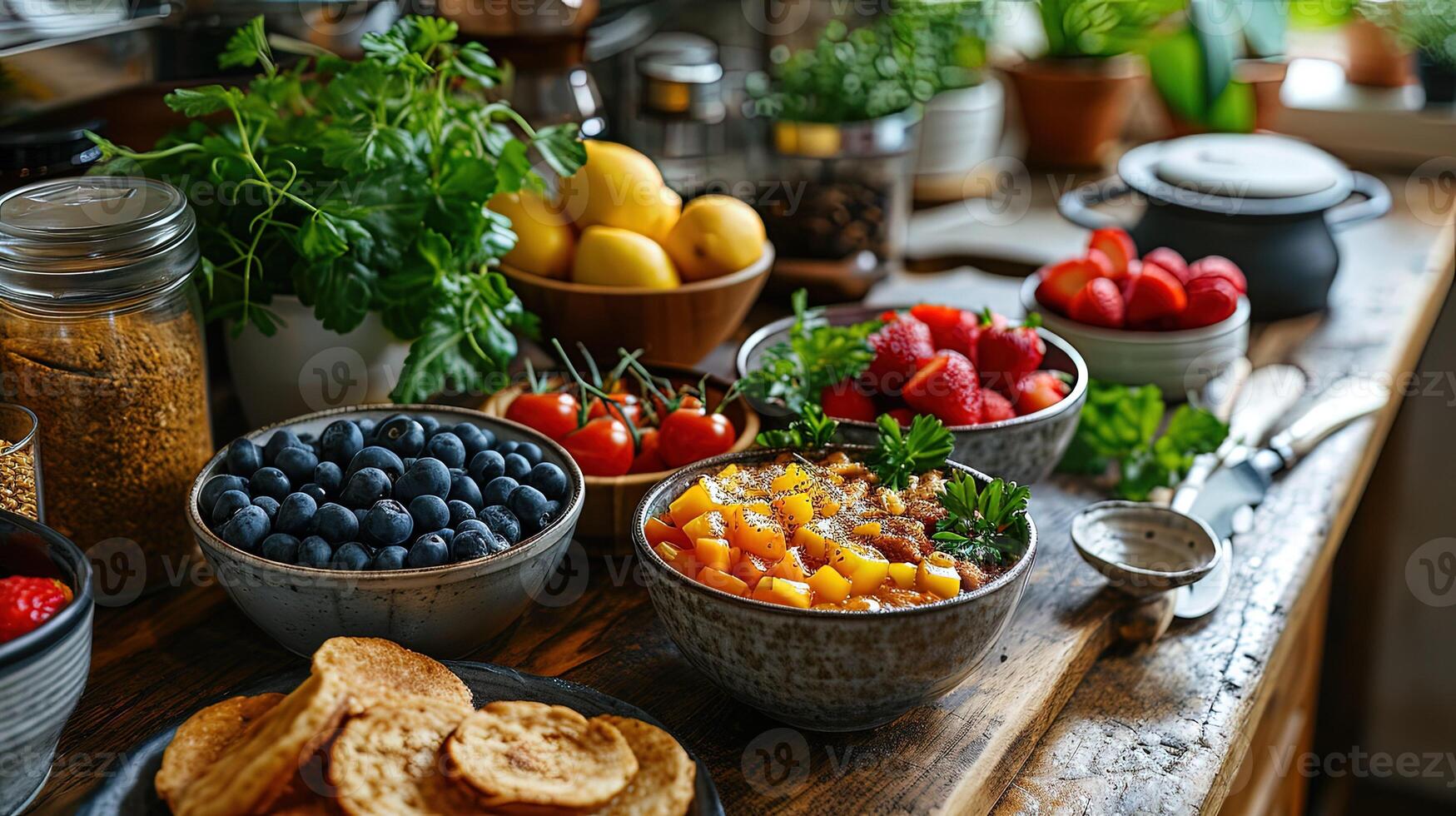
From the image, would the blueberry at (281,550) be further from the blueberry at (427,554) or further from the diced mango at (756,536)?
the diced mango at (756,536)

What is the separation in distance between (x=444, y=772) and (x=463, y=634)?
0.64 feet

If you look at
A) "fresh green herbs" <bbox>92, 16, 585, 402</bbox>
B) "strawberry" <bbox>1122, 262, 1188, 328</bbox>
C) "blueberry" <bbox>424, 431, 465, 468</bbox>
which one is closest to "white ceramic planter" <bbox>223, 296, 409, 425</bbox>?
"fresh green herbs" <bbox>92, 16, 585, 402</bbox>

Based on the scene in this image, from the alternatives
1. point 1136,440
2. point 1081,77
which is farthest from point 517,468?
point 1081,77

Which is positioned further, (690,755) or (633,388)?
(633,388)

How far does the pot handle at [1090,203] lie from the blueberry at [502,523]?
0.96m

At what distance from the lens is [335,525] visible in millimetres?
848

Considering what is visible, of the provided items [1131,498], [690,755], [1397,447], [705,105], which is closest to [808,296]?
[705,105]

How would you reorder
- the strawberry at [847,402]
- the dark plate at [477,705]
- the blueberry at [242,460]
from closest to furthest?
the dark plate at [477,705] → the blueberry at [242,460] → the strawberry at [847,402]

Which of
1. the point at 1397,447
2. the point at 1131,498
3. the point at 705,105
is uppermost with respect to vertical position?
the point at 705,105

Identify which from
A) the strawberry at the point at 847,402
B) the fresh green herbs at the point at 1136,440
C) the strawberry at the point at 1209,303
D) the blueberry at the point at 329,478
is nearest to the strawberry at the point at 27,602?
the blueberry at the point at 329,478

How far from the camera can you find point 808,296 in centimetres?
164

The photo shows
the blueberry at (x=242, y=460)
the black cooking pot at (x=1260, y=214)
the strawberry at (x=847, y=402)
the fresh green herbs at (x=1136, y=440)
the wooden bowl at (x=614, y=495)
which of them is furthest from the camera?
the black cooking pot at (x=1260, y=214)

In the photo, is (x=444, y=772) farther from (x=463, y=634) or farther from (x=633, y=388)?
(x=633, y=388)

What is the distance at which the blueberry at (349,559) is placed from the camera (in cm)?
83
